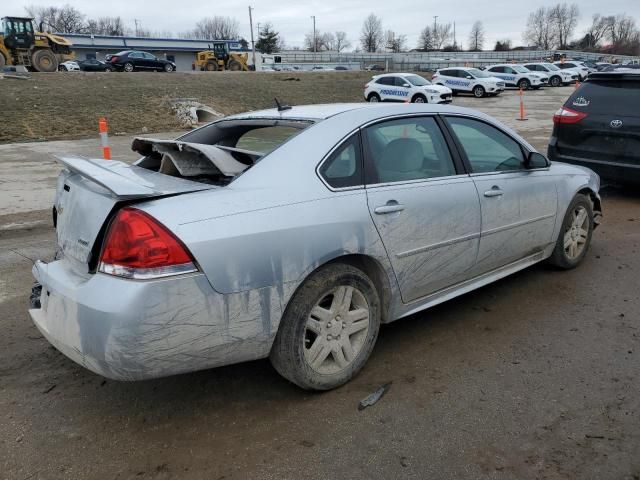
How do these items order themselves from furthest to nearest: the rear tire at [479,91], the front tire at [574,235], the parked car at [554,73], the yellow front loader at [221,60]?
the yellow front loader at [221,60] → the parked car at [554,73] → the rear tire at [479,91] → the front tire at [574,235]

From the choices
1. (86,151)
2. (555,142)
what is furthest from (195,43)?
(555,142)

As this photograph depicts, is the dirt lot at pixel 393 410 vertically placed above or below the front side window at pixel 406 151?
below

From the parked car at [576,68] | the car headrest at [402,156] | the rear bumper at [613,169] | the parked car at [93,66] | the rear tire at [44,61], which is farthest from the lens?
the parked car at [93,66]

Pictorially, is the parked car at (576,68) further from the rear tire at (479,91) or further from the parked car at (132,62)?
the parked car at (132,62)

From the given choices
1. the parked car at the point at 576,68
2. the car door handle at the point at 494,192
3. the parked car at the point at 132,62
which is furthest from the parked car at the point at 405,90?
the car door handle at the point at 494,192

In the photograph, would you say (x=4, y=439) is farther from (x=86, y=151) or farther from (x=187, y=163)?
(x=86, y=151)

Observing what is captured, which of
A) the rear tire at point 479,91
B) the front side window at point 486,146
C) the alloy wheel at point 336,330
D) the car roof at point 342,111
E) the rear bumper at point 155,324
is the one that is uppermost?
the rear tire at point 479,91

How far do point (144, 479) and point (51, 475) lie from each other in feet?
1.38

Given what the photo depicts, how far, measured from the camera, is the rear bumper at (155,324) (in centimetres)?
242

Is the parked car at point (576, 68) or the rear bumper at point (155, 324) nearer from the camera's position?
the rear bumper at point (155, 324)

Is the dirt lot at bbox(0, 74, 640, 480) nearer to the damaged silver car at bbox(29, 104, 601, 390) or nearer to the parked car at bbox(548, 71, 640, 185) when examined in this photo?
the damaged silver car at bbox(29, 104, 601, 390)

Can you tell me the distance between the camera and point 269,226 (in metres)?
2.67

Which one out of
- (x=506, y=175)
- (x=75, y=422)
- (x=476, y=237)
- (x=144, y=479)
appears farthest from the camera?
(x=506, y=175)

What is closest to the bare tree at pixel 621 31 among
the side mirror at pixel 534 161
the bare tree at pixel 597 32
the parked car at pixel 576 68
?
the bare tree at pixel 597 32
